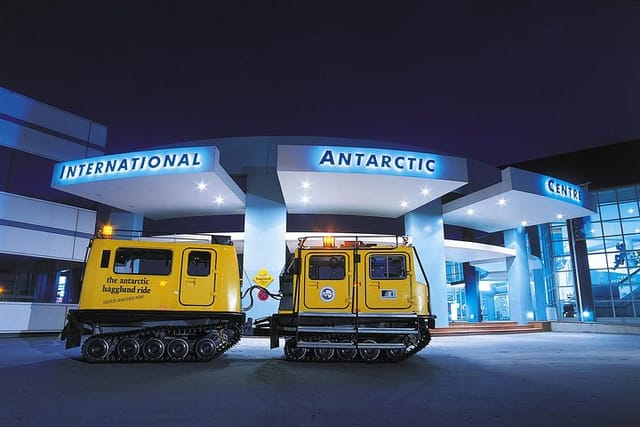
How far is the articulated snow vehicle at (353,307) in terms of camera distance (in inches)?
372

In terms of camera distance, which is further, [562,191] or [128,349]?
[562,191]

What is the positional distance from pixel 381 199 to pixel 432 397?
1261 centimetres

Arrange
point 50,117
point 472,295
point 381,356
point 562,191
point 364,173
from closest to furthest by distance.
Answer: point 381,356 → point 364,173 → point 50,117 → point 562,191 → point 472,295

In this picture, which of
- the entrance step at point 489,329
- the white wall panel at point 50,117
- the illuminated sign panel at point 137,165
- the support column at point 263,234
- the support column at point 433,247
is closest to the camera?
the illuminated sign panel at point 137,165

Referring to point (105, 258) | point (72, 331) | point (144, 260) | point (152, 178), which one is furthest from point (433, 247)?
point (72, 331)

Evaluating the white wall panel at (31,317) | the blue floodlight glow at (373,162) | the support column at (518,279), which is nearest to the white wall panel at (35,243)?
the white wall panel at (31,317)

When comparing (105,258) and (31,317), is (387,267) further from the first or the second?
(31,317)

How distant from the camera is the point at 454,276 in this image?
4791cm

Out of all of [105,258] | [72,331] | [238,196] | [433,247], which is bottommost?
[72,331]

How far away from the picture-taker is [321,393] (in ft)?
19.8

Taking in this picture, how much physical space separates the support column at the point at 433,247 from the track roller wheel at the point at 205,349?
12.1 metres

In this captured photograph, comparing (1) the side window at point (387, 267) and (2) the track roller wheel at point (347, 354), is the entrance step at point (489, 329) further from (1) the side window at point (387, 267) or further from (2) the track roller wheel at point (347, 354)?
(1) the side window at point (387, 267)


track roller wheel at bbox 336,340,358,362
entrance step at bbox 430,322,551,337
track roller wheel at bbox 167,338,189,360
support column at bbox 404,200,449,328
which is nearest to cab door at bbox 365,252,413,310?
track roller wheel at bbox 336,340,358,362

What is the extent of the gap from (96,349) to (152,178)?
709cm
